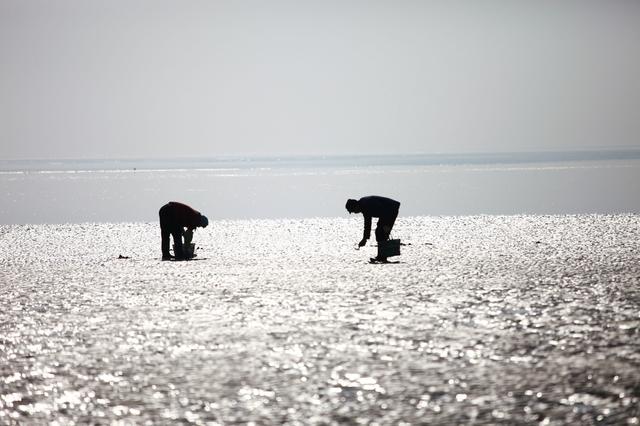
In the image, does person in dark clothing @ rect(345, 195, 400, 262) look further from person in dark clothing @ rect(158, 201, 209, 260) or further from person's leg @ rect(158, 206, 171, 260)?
person's leg @ rect(158, 206, 171, 260)

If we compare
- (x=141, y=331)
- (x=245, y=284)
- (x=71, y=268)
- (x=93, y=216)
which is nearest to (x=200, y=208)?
(x=93, y=216)

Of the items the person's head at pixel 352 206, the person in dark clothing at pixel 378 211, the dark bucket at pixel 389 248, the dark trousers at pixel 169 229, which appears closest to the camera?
the person's head at pixel 352 206

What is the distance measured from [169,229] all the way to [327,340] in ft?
39.1

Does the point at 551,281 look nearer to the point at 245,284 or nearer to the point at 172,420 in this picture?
the point at 245,284

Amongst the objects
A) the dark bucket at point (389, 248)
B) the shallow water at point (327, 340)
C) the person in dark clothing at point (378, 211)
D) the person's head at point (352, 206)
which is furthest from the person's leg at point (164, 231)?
the dark bucket at point (389, 248)

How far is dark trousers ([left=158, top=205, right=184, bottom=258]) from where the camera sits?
21422 millimetres

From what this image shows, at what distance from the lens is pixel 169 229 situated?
71.7 feet

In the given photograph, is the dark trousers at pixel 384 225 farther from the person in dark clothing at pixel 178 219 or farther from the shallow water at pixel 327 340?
the person in dark clothing at pixel 178 219

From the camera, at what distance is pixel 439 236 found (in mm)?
28859

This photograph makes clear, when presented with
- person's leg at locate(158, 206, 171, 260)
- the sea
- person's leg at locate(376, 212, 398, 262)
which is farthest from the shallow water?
person's leg at locate(158, 206, 171, 260)

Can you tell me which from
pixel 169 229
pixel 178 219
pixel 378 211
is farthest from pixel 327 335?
pixel 169 229

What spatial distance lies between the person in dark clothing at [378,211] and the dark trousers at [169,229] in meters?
4.98

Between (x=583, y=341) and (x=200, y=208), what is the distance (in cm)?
4245

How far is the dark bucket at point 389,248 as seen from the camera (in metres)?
20.3
